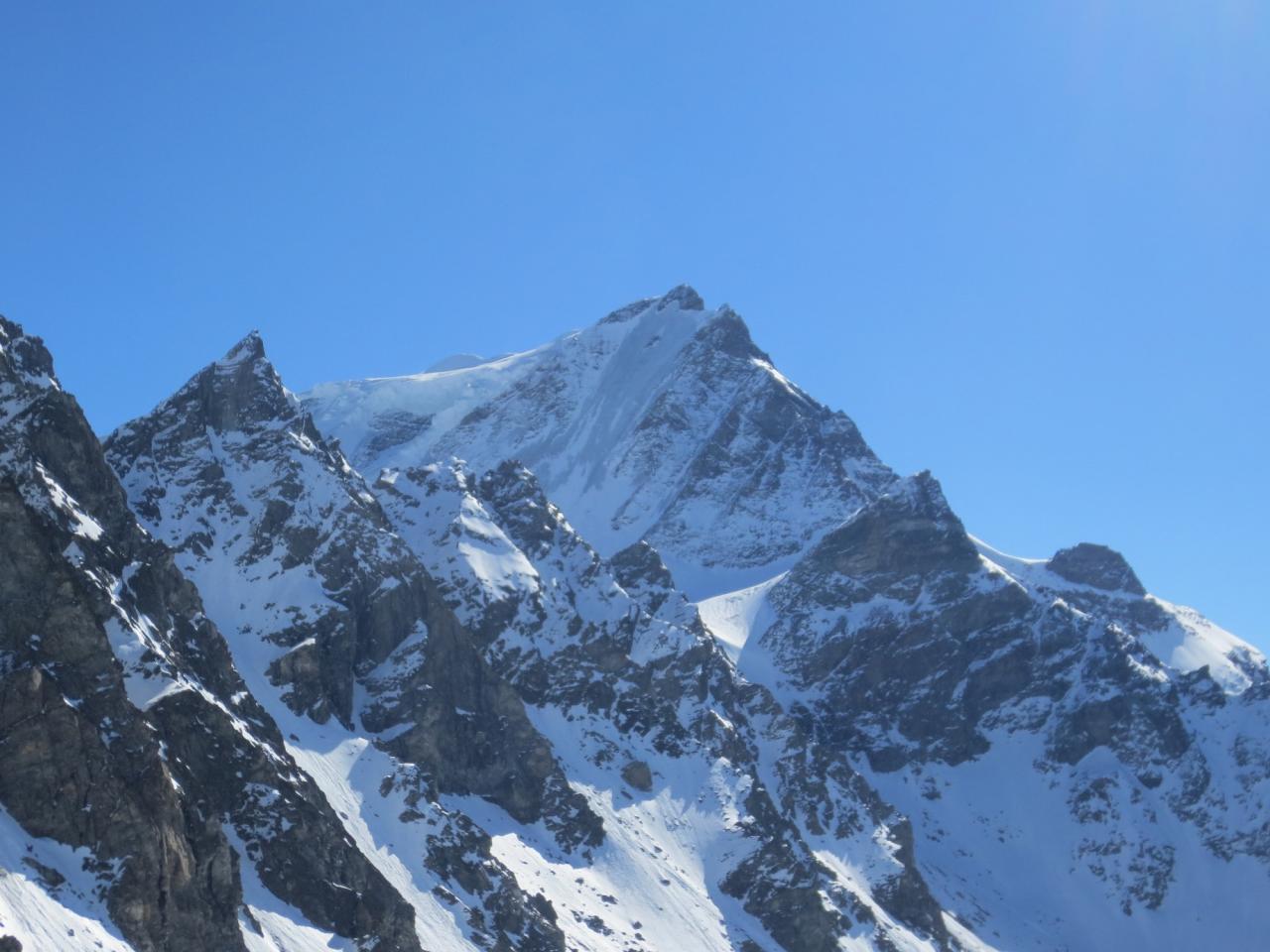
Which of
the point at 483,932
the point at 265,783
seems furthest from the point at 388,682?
the point at 265,783

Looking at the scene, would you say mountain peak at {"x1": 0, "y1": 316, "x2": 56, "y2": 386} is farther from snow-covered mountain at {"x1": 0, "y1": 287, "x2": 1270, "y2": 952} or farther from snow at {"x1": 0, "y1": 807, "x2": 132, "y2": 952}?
snow at {"x1": 0, "y1": 807, "x2": 132, "y2": 952}

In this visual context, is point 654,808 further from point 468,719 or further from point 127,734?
point 127,734

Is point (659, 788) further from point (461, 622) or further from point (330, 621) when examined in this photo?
point (330, 621)

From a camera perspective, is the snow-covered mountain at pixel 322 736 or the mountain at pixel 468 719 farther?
the mountain at pixel 468 719

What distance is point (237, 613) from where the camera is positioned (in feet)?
506

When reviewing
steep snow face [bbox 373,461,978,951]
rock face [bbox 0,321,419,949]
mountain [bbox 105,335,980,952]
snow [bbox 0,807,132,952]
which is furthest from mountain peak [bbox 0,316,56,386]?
steep snow face [bbox 373,461,978,951]

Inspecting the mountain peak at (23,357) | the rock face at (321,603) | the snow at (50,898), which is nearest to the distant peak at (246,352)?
the rock face at (321,603)

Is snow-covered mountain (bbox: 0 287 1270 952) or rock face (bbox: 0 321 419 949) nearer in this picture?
rock face (bbox: 0 321 419 949)

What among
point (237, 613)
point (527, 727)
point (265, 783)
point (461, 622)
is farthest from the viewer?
point (461, 622)

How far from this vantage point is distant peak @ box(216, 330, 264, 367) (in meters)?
179

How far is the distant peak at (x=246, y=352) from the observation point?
179 m

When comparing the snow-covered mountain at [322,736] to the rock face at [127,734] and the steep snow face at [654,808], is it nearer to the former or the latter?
the rock face at [127,734]

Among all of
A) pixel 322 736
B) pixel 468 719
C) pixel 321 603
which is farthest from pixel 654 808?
pixel 322 736

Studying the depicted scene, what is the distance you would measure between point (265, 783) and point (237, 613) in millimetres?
38064
